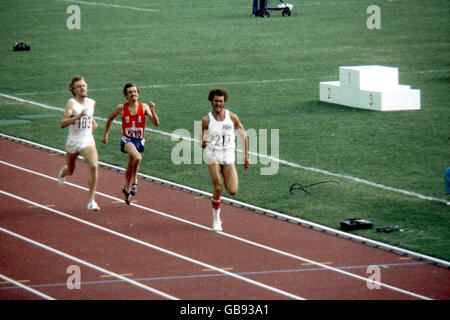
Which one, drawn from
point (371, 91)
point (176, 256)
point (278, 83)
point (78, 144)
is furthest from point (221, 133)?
point (278, 83)

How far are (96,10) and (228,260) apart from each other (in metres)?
39.5

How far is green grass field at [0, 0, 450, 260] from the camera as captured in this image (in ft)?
48.5

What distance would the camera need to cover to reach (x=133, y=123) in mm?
14031

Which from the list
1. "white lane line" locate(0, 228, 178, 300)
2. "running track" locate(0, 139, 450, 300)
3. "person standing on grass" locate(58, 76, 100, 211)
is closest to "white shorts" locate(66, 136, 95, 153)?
"person standing on grass" locate(58, 76, 100, 211)

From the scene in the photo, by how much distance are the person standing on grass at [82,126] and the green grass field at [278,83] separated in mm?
2355

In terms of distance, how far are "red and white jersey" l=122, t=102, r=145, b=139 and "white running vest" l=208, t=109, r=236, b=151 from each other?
161cm

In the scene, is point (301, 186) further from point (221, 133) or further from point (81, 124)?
point (81, 124)

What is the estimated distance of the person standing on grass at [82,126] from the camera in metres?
13.5

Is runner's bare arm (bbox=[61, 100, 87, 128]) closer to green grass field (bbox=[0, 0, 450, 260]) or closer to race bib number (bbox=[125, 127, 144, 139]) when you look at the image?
race bib number (bbox=[125, 127, 144, 139])

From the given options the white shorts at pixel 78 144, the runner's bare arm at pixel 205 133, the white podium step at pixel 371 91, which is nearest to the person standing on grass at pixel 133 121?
the white shorts at pixel 78 144

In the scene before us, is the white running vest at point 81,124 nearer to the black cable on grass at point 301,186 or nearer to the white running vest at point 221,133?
the white running vest at point 221,133
